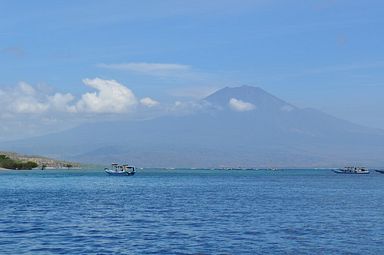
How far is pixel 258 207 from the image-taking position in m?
84.0

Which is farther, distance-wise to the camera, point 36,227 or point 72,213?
point 72,213

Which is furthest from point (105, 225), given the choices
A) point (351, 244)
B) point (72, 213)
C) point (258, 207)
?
point (258, 207)

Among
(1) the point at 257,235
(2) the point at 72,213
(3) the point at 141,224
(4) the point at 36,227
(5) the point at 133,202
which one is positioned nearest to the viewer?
A: (1) the point at 257,235

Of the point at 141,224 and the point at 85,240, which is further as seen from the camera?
the point at 141,224

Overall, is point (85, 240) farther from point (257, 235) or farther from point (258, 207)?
point (258, 207)

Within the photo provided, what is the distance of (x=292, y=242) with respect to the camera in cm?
5000

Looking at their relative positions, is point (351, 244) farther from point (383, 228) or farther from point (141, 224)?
point (141, 224)

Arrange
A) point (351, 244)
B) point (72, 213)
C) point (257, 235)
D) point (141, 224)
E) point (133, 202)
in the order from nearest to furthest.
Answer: point (351, 244), point (257, 235), point (141, 224), point (72, 213), point (133, 202)

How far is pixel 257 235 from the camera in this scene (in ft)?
177

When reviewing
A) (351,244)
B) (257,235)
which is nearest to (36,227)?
(257,235)

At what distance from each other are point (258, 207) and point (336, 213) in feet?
36.9

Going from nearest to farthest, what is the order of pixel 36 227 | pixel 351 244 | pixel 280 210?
1. pixel 351 244
2. pixel 36 227
3. pixel 280 210

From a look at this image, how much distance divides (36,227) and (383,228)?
102 ft

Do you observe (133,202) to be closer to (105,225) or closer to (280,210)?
(280,210)
